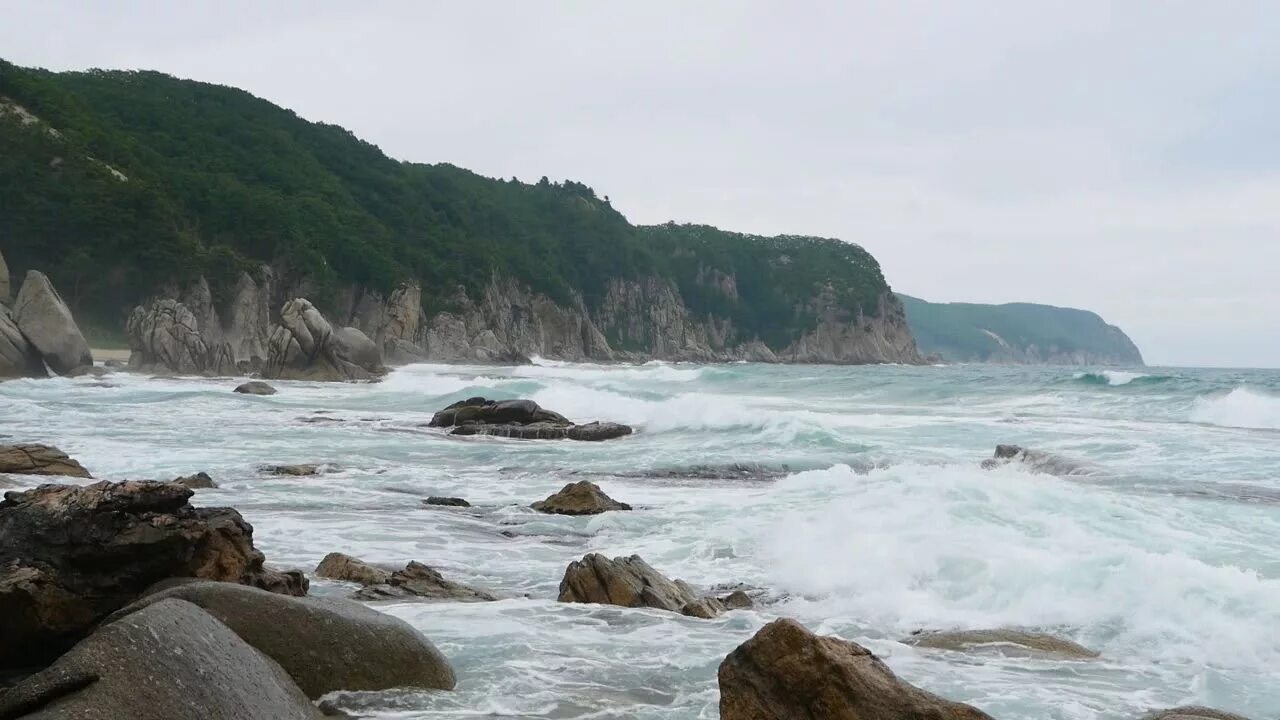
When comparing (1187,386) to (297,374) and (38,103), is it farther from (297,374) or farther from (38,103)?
(38,103)

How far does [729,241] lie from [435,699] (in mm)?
157086

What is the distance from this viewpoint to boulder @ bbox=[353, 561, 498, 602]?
26.3 ft

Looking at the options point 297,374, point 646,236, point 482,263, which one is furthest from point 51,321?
point 646,236

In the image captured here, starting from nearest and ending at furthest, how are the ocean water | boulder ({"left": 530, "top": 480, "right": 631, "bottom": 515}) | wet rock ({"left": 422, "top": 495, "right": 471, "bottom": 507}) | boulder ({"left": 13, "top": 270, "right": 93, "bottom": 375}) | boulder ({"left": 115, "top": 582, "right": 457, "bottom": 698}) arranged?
boulder ({"left": 115, "top": 582, "right": 457, "bottom": 698}) < the ocean water < boulder ({"left": 530, "top": 480, "right": 631, "bottom": 515}) < wet rock ({"left": 422, "top": 495, "right": 471, "bottom": 507}) < boulder ({"left": 13, "top": 270, "right": 93, "bottom": 375})

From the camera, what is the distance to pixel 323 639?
5.50m

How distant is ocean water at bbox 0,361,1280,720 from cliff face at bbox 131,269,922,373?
2853cm

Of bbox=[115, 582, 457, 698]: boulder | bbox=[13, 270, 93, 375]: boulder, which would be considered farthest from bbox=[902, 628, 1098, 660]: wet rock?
bbox=[13, 270, 93, 375]: boulder

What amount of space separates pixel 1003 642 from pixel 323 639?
4767 millimetres

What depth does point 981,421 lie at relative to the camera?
2967 centimetres

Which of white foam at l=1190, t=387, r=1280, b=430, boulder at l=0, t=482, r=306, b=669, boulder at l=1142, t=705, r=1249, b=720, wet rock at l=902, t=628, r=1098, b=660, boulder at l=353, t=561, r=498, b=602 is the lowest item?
wet rock at l=902, t=628, r=1098, b=660

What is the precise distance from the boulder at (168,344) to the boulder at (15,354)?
746 centimetres

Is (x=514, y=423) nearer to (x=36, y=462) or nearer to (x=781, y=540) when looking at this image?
(x=36, y=462)

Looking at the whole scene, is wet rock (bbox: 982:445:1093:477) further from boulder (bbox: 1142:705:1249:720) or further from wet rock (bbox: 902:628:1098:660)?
boulder (bbox: 1142:705:1249:720)

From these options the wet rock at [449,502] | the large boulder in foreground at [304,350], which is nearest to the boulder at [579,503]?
the wet rock at [449,502]
